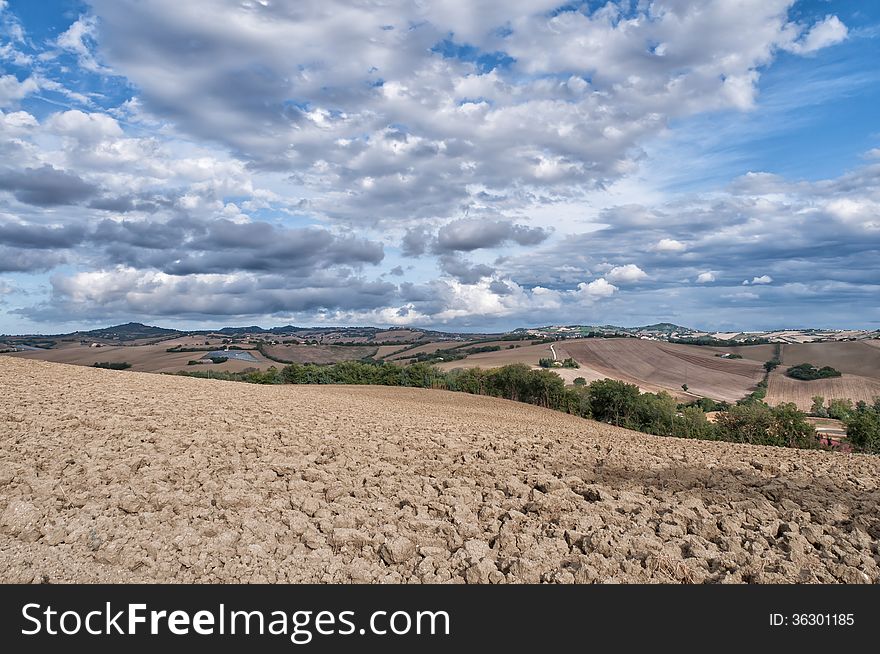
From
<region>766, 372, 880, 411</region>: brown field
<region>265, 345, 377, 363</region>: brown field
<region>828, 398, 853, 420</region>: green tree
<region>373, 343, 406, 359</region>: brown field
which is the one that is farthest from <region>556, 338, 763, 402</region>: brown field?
<region>265, 345, 377, 363</region>: brown field

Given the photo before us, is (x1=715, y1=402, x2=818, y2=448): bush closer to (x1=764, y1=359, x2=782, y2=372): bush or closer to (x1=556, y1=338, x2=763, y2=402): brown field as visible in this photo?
(x1=556, y1=338, x2=763, y2=402): brown field

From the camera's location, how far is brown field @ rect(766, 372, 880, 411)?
240ft

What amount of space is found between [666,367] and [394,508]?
8900cm

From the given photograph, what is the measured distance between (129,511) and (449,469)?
7.08 meters

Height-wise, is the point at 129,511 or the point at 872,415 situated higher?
the point at 129,511

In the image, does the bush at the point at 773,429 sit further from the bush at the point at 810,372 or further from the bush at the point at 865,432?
the bush at the point at 810,372

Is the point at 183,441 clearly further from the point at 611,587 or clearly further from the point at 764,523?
the point at 764,523

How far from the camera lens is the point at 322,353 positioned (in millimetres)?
123188

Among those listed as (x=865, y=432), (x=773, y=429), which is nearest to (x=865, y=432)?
(x=865, y=432)

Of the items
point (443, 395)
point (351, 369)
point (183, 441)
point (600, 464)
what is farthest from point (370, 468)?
point (351, 369)

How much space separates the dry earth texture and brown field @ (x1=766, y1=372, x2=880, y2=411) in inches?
2551

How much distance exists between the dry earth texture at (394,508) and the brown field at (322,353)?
89141 mm

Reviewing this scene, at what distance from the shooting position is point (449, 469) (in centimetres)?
1423

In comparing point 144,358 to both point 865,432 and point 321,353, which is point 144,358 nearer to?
point 321,353
